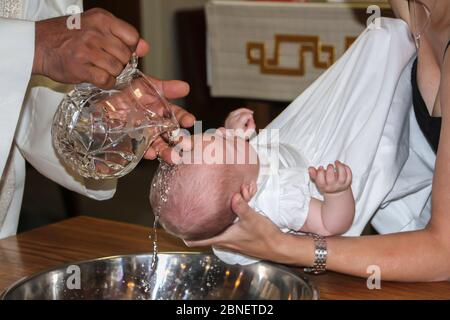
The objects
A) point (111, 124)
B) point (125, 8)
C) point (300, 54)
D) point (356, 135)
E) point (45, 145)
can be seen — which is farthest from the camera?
point (125, 8)

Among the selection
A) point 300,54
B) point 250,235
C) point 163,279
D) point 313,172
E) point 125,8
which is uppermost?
point 125,8

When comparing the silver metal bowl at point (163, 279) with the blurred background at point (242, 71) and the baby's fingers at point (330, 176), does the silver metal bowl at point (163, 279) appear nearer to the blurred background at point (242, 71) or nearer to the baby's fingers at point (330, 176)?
the baby's fingers at point (330, 176)

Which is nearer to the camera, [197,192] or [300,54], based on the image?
[197,192]

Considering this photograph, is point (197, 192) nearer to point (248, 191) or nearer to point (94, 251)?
point (248, 191)

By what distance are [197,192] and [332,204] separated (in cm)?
26

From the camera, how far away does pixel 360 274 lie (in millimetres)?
1633

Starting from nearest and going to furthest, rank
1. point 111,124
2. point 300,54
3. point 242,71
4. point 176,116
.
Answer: point 111,124, point 176,116, point 300,54, point 242,71

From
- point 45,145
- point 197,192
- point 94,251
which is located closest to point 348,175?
point 197,192

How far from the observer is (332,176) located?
1.65 metres

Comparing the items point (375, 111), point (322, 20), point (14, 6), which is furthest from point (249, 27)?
point (375, 111)

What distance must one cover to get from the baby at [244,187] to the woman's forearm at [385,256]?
97mm

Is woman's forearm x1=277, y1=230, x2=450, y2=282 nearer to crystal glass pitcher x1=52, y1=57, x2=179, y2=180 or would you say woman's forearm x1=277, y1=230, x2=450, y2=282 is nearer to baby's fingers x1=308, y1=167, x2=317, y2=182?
baby's fingers x1=308, y1=167, x2=317, y2=182

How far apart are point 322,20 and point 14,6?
5.02ft

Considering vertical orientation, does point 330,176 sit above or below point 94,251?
above
